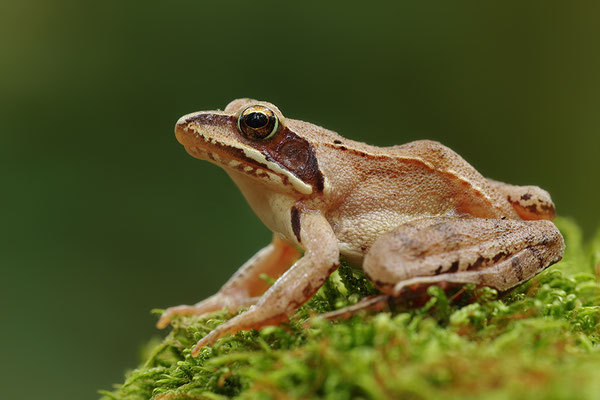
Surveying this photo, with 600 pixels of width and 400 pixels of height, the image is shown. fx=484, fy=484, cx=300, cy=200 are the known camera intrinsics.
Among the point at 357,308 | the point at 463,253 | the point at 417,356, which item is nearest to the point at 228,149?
the point at 357,308

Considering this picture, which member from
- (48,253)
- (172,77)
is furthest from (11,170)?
(172,77)

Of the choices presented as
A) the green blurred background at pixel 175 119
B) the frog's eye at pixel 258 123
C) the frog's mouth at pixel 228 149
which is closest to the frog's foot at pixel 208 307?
the frog's mouth at pixel 228 149

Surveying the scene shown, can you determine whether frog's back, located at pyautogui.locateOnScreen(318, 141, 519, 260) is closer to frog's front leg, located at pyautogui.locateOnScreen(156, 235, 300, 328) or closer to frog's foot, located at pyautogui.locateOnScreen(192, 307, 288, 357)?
frog's foot, located at pyautogui.locateOnScreen(192, 307, 288, 357)

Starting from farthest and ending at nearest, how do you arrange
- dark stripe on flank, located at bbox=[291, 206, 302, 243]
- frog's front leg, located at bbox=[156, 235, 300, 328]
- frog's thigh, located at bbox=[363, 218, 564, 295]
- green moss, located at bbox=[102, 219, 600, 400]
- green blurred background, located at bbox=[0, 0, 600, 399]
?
green blurred background, located at bbox=[0, 0, 600, 399] < frog's front leg, located at bbox=[156, 235, 300, 328] < dark stripe on flank, located at bbox=[291, 206, 302, 243] < frog's thigh, located at bbox=[363, 218, 564, 295] < green moss, located at bbox=[102, 219, 600, 400]

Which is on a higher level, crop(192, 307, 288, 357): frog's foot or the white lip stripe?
the white lip stripe

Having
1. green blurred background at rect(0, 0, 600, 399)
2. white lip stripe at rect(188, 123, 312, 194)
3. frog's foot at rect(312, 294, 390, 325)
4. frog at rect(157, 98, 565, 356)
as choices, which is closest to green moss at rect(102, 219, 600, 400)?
frog's foot at rect(312, 294, 390, 325)

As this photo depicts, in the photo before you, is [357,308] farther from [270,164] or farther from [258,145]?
[258,145]

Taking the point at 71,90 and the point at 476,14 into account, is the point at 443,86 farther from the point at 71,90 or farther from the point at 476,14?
the point at 71,90

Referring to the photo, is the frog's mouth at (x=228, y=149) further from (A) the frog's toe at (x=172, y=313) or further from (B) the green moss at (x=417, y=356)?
(A) the frog's toe at (x=172, y=313)
